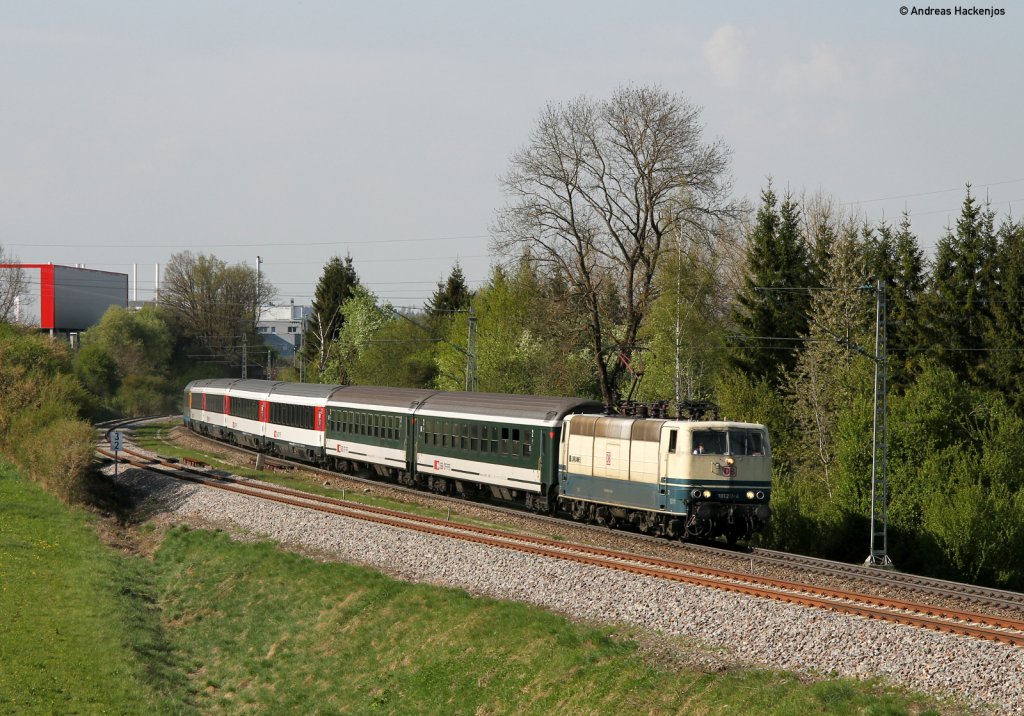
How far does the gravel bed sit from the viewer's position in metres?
15.2

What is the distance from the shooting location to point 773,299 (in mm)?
51188

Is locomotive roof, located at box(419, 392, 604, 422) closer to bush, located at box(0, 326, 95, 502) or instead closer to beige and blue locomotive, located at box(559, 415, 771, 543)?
beige and blue locomotive, located at box(559, 415, 771, 543)

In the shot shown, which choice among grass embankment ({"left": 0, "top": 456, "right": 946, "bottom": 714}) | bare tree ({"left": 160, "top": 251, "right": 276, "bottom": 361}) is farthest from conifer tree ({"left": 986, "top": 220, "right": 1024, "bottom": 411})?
bare tree ({"left": 160, "top": 251, "right": 276, "bottom": 361})

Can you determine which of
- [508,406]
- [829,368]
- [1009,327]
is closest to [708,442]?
[508,406]

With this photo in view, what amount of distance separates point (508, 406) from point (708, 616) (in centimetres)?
1619

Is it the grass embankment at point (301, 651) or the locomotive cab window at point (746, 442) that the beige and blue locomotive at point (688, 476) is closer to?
the locomotive cab window at point (746, 442)

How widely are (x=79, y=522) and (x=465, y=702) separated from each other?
82.0 feet

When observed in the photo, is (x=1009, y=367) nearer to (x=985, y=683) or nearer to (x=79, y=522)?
(x=985, y=683)

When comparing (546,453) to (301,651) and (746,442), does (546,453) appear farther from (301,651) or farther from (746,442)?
(301,651)

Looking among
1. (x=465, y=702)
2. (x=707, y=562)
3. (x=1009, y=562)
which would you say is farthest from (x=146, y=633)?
(x=1009, y=562)

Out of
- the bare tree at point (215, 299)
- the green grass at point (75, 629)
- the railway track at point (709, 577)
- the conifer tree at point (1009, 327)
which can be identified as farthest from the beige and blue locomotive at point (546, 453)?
the bare tree at point (215, 299)

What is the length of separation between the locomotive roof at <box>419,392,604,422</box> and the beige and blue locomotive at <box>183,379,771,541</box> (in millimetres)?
44

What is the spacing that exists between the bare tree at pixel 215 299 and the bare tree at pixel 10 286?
15.3m

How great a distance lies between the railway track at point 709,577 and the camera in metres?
17.7
